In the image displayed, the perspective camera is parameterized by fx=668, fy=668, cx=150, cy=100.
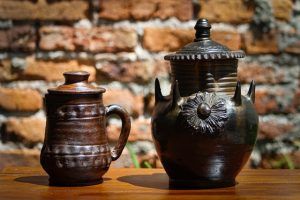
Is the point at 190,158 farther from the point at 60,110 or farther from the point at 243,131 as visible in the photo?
the point at 60,110

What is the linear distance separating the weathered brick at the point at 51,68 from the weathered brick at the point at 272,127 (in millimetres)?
515

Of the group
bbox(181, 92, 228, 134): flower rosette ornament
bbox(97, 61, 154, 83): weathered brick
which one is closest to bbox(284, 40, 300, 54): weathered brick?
bbox(97, 61, 154, 83): weathered brick

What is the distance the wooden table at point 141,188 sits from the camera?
1251mm

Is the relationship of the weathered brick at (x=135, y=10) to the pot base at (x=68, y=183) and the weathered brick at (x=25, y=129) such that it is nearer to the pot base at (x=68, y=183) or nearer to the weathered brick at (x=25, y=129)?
the weathered brick at (x=25, y=129)

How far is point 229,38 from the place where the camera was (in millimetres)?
1964

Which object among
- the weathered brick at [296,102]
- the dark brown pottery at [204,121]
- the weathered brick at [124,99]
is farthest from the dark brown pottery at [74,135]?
the weathered brick at [296,102]

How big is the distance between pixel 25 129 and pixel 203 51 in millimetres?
777

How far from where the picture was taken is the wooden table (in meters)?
1.25

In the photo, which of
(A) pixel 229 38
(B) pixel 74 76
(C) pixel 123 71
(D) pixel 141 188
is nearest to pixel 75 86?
(B) pixel 74 76

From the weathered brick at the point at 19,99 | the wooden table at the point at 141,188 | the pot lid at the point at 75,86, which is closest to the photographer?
the wooden table at the point at 141,188

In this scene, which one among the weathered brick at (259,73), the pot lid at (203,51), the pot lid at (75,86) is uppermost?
the pot lid at (203,51)

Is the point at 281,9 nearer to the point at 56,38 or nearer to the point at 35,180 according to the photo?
the point at 56,38

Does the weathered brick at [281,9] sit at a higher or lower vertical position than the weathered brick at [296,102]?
higher

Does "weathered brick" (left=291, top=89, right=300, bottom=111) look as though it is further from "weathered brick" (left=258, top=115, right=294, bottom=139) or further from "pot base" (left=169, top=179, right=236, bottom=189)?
"pot base" (left=169, top=179, right=236, bottom=189)
